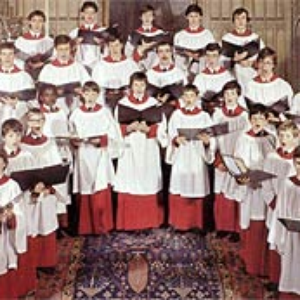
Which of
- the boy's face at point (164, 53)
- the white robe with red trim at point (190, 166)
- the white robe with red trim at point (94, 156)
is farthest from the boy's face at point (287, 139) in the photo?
the boy's face at point (164, 53)

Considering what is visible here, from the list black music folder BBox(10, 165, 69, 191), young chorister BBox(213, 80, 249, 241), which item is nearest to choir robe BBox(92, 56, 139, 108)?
young chorister BBox(213, 80, 249, 241)

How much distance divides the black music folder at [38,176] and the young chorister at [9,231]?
6 centimetres

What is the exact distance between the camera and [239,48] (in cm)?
842

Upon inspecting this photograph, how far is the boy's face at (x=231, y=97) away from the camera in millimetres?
7367

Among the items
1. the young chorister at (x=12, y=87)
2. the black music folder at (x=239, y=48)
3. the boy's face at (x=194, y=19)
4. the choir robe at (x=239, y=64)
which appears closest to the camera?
the young chorister at (x=12, y=87)

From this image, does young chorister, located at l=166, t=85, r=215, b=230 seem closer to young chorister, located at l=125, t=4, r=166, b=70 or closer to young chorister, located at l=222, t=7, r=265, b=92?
young chorister, located at l=222, t=7, r=265, b=92

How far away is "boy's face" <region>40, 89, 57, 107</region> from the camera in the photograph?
24.0ft

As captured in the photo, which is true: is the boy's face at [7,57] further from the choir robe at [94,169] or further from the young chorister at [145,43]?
the young chorister at [145,43]

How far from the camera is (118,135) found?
291 inches

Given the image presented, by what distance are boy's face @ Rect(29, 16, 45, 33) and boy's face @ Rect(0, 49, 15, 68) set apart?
29.1 inches

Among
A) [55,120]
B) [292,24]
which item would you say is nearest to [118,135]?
[55,120]

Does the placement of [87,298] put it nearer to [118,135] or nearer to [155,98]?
[118,135]

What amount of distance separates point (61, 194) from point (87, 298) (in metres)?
1.18

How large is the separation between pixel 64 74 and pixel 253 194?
2349 mm
